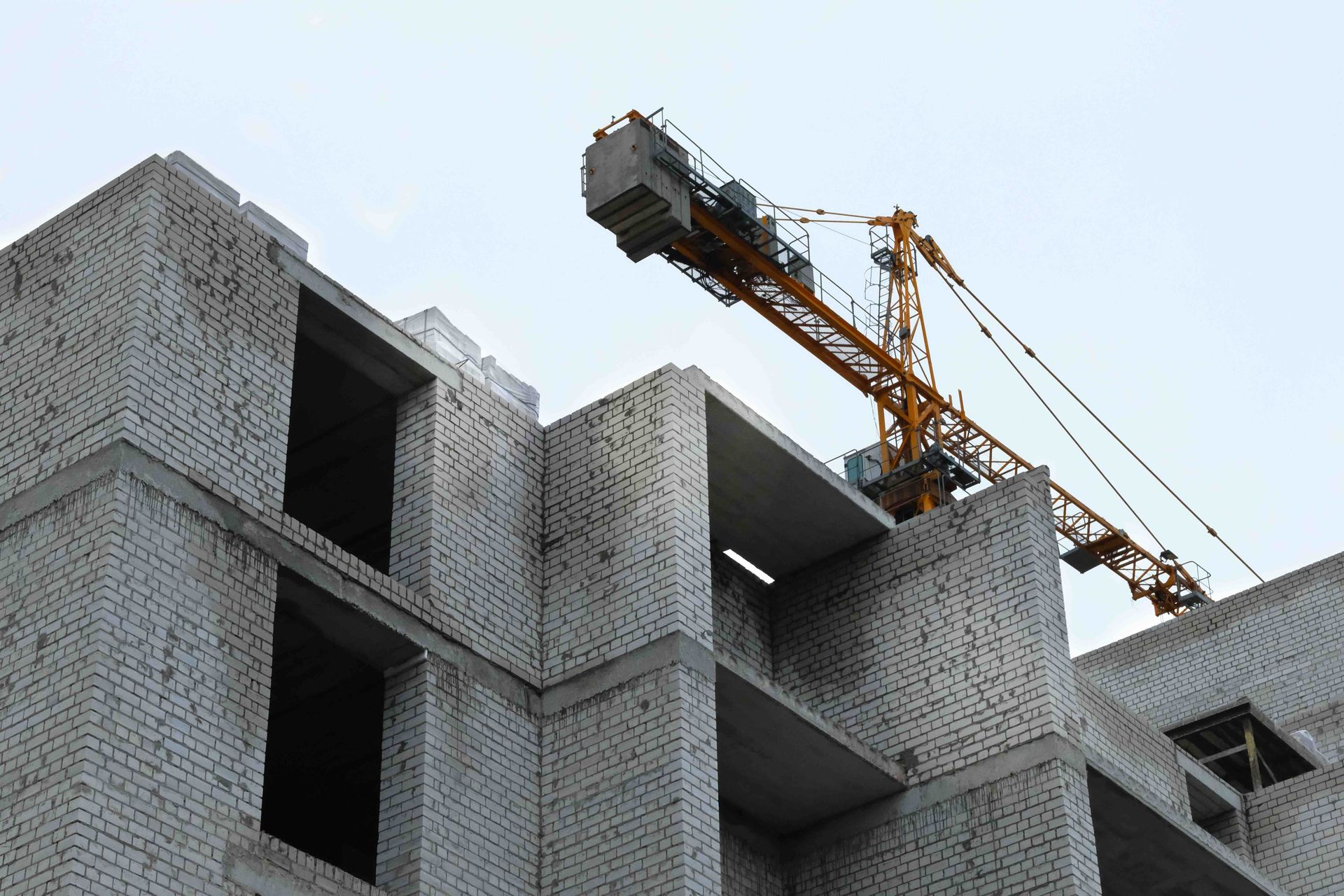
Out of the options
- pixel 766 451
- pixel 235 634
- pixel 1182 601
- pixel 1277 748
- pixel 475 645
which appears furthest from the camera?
pixel 1182 601

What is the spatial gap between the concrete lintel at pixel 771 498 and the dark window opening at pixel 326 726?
472cm

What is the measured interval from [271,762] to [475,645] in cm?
397

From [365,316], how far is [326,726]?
4.41 meters

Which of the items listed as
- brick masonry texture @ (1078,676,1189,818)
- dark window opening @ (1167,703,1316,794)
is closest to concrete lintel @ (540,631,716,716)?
brick masonry texture @ (1078,676,1189,818)

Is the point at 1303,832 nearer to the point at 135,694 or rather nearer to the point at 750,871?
the point at 750,871

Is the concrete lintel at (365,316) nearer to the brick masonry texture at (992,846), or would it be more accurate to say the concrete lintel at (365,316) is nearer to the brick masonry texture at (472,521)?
the brick masonry texture at (472,521)

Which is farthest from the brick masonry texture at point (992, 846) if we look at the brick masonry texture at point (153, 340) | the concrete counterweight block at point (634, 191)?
the concrete counterweight block at point (634, 191)

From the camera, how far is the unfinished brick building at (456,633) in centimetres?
1616

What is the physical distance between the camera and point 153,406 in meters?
17.3

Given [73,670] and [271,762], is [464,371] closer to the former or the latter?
[271,762]

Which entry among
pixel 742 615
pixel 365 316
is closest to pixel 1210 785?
pixel 742 615

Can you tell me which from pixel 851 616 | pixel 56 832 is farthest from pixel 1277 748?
pixel 56 832

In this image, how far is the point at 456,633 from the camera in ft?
63.2

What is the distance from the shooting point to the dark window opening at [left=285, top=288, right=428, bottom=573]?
66.5ft
